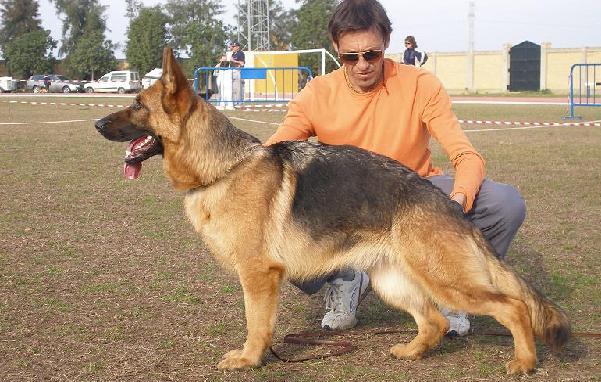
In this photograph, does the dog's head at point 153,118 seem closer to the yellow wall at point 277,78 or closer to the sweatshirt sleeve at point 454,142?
the sweatshirt sleeve at point 454,142

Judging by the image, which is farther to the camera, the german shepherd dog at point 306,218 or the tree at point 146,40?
the tree at point 146,40

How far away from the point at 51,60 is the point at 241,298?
79.8 m

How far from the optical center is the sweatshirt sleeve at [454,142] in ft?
14.1

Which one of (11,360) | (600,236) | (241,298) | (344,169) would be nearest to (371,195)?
(344,169)

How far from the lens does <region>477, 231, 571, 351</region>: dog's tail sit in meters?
3.79

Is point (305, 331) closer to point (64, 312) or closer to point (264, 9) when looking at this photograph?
point (64, 312)

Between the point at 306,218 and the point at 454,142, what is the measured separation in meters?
1.17

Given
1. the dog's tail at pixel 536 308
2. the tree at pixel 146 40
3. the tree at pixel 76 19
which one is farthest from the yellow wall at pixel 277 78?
the tree at pixel 76 19

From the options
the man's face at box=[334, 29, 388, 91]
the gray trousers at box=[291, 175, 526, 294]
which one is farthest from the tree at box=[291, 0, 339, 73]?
the gray trousers at box=[291, 175, 526, 294]

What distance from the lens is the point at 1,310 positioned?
16.1ft

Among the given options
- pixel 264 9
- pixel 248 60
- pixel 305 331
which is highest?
pixel 264 9

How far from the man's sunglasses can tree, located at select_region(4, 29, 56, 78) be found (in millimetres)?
78059

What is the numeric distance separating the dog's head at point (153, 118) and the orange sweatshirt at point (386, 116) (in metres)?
0.84

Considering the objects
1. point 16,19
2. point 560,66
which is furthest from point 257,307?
point 16,19
